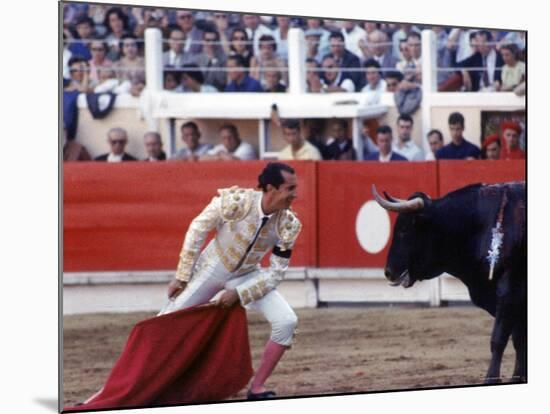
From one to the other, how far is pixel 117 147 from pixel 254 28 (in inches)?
40.2

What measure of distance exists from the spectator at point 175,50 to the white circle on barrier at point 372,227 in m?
1.36

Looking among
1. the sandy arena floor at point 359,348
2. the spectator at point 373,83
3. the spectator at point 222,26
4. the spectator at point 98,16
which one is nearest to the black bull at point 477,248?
the sandy arena floor at point 359,348

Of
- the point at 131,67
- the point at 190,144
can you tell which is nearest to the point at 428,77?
the point at 190,144

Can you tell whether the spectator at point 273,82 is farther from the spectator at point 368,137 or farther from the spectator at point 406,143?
the spectator at point 406,143

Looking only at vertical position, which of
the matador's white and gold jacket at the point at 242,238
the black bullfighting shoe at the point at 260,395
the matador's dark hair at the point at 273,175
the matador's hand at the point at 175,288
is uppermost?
the matador's dark hair at the point at 273,175

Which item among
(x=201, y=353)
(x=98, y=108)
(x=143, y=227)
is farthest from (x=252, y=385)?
(x=98, y=108)

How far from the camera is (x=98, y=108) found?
9.41 m

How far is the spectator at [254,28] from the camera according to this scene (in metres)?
9.73

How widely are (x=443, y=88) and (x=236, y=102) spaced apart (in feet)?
4.14

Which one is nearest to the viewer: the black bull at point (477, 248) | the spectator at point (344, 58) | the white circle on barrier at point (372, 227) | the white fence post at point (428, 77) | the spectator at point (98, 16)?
the spectator at point (98, 16)

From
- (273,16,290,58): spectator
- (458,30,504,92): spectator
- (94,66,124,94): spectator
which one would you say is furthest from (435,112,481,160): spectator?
(94,66,124,94): spectator

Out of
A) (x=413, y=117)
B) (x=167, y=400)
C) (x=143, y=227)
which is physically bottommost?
(x=167, y=400)

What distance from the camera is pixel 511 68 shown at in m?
10.3

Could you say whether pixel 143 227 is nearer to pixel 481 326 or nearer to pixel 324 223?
pixel 324 223
